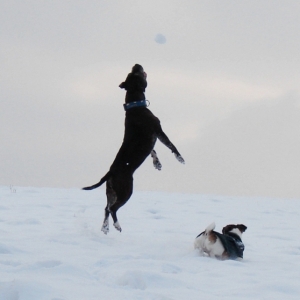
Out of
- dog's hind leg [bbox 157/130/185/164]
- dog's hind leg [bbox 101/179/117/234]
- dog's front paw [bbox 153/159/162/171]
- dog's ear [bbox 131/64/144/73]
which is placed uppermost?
dog's ear [bbox 131/64/144/73]

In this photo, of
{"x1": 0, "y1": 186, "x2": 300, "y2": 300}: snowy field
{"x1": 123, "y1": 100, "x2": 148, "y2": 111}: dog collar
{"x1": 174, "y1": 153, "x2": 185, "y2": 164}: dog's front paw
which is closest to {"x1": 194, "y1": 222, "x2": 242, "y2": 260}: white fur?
{"x1": 0, "y1": 186, "x2": 300, "y2": 300}: snowy field

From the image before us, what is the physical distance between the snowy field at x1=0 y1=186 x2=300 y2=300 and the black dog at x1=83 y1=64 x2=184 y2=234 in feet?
1.77

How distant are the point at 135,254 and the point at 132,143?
4.57 ft

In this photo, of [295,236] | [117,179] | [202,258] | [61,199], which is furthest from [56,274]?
[61,199]

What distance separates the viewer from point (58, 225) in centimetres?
618

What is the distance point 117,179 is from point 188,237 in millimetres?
1170

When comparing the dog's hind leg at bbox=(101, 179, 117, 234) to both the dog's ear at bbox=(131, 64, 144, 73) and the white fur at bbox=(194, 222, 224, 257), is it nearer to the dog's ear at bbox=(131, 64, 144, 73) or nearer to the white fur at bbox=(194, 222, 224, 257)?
the white fur at bbox=(194, 222, 224, 257)

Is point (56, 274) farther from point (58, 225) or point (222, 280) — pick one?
point (58, 225)

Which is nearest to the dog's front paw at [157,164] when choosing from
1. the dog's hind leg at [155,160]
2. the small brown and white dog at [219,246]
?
the dog's hind leg at [155,160]

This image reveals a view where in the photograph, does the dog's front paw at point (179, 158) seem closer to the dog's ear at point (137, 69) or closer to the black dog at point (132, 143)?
the black dog at point (132, 143)

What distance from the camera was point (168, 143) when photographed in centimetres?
571

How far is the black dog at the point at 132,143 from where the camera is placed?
222 inches

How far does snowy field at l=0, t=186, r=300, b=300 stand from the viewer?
337cm

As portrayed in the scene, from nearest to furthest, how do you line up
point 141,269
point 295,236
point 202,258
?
point 141,269, point 202,258, point 295,236
